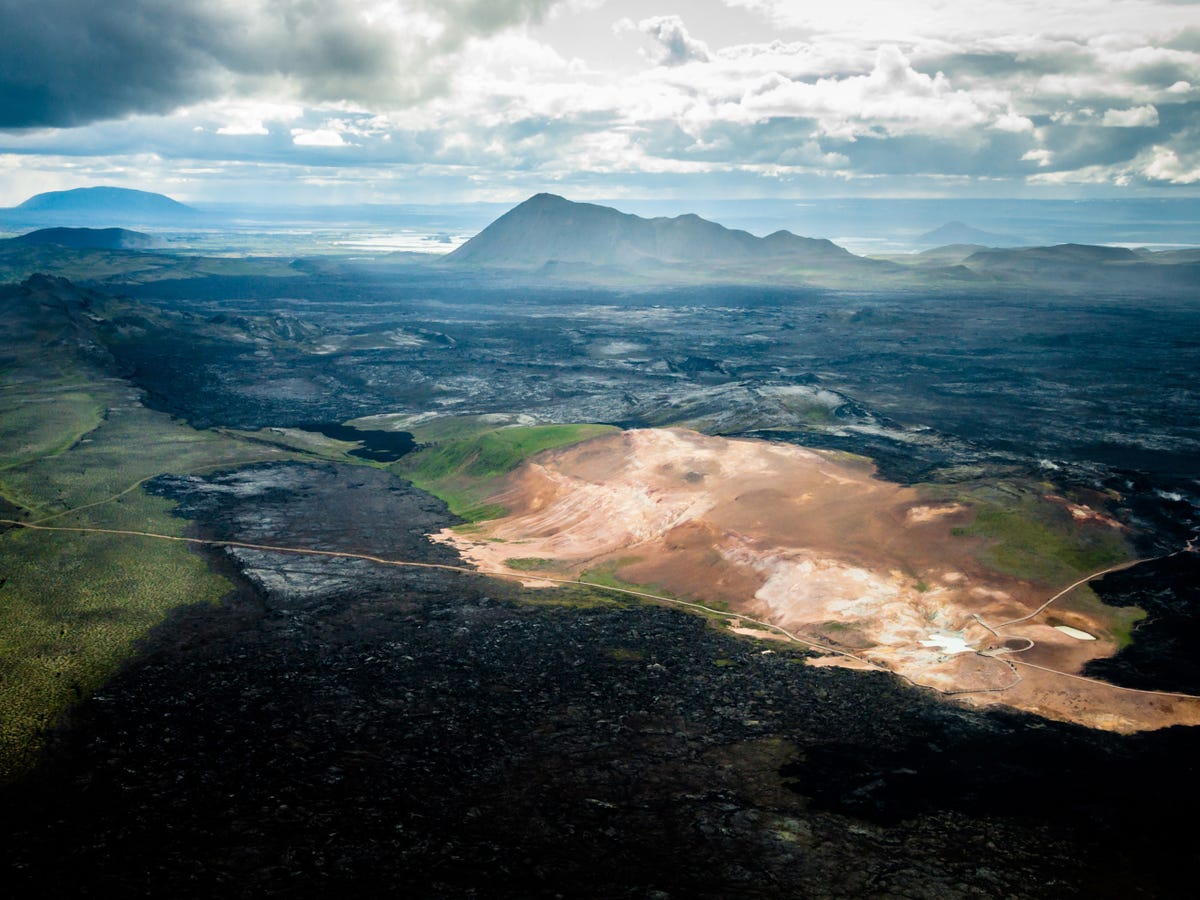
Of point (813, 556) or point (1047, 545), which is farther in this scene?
point (813, 556)

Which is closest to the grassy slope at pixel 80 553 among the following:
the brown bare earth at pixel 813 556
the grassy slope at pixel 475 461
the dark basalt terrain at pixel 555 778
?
the dark basalt terrain at pixel 555 778

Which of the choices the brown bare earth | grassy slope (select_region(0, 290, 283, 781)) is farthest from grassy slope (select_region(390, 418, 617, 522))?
grassy slope (select_region(0, 290, 283, 781))

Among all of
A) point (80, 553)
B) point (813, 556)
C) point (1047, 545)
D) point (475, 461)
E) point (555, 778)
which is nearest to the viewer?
point (555, 778)

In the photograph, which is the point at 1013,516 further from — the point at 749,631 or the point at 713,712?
the point at 713,712

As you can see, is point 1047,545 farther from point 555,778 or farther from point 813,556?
point 555,778

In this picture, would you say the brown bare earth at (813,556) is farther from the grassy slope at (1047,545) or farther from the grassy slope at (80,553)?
the grassy slope at (80,553)

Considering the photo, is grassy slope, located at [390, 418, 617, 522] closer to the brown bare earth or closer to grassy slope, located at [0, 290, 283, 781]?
the brown bare earth

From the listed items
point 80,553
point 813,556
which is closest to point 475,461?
point 80,553

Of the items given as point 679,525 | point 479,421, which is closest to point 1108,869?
point 679,525

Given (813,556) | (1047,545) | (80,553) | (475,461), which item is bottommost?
(80,553)
